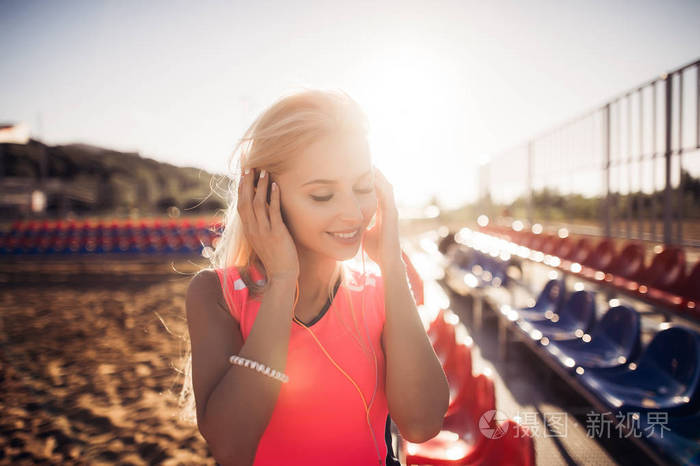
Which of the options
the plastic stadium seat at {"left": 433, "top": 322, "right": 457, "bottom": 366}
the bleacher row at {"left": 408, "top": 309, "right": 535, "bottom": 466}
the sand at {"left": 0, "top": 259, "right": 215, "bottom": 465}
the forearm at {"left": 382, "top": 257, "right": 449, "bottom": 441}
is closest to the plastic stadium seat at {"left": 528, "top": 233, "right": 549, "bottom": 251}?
the plastic stadium seat at {"left": 433, "top": 322, "right": 457, "bottom": 366}

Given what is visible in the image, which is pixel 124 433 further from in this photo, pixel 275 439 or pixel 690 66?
pixel 690 66

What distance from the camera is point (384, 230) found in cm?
121

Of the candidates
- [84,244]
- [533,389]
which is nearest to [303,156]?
[533,389]

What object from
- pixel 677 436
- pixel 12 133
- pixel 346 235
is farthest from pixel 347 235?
pixel 12 133

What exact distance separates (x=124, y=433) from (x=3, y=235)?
15010 millimetres

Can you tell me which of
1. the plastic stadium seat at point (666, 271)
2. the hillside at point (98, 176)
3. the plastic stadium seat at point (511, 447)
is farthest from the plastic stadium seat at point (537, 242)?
the hillside at point (98, 176)

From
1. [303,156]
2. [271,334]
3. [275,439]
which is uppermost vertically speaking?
[303,156]

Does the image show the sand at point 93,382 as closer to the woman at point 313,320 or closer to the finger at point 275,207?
the woman at point 313,320

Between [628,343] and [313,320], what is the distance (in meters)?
2.83

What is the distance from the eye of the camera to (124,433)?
10.2 feet

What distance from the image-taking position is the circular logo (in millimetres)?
1525

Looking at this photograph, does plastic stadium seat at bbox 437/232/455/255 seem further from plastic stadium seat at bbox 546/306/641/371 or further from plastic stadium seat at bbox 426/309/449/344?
plastic stadium seat at bbox 426/309/449/344

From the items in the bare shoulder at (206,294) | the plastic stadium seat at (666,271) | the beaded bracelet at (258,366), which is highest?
the bare shoulder at (206,294)

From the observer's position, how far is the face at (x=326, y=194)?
106 cm
